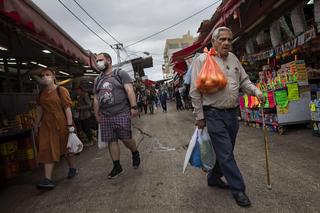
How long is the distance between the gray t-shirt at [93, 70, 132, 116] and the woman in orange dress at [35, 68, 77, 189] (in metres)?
0.58

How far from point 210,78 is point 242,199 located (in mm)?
1297

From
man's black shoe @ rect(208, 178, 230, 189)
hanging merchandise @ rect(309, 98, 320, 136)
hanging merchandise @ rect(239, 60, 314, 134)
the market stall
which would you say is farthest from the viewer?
hanging merchandise @ rect(239, 60, 314, 134)

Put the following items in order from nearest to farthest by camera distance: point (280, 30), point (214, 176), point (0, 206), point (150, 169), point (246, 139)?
point (214, 176) < point (0, 206) < point (150, 169) < point (246, 139) < point (280, 30)

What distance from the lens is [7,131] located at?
534cm

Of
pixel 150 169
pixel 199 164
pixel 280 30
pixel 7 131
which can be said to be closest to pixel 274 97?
pixel 280 30

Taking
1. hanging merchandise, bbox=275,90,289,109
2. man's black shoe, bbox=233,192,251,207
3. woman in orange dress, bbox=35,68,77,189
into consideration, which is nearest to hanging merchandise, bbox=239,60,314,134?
hanging merchandise, bbox=275,90,289,109

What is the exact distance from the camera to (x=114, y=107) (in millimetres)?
4535

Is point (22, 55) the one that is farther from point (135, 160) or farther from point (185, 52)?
point (185, 52)

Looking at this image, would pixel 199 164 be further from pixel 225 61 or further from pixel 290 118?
pixel 290 118

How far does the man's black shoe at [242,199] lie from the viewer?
297cm

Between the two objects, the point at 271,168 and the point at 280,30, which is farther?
the point at 280,30

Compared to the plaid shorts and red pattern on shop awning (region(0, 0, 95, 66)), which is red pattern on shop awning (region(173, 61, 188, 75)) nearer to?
red pattern on shop awning (region(0, 0, 95, 66))

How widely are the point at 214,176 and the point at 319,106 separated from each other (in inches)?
140

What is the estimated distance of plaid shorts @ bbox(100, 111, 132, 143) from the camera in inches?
177
